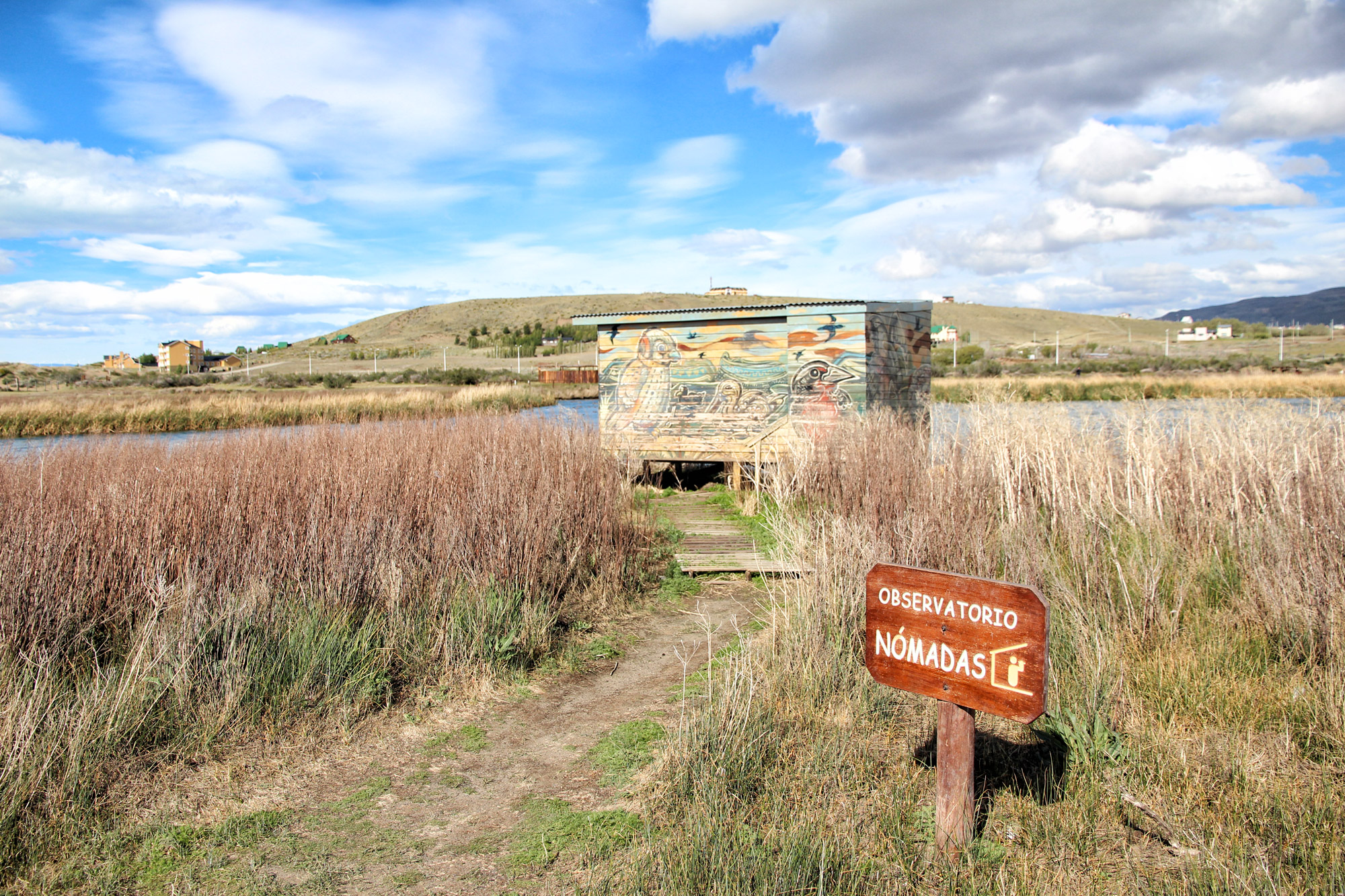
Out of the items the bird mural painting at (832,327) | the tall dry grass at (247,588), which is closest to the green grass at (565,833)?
the tall dry grass at (247,588)

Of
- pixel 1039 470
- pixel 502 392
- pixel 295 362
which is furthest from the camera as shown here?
pixel 295 362

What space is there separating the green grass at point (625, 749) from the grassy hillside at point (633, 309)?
242ft

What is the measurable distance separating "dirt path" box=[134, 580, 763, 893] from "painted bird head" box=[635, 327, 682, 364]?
8029mm

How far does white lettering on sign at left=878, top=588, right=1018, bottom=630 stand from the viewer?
8.13 ft

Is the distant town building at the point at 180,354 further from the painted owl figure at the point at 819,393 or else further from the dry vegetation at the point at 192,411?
the painted owl figure at the point at 819,393

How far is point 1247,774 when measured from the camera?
10.3 ft

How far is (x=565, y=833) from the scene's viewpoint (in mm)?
3211

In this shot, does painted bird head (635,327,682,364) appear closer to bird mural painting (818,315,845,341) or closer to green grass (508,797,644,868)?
bird mural painting (818,315,845,341)

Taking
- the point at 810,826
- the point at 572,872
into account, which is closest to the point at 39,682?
the point at 572,872

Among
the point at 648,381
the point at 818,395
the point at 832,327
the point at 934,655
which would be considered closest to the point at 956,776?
the point at 934,655

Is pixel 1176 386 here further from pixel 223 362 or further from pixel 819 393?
pixel 223 362

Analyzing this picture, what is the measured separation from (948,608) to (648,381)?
399 inches

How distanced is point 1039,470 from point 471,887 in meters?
6.12

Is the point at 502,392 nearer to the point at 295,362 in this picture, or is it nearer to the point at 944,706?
the point at 944,706
